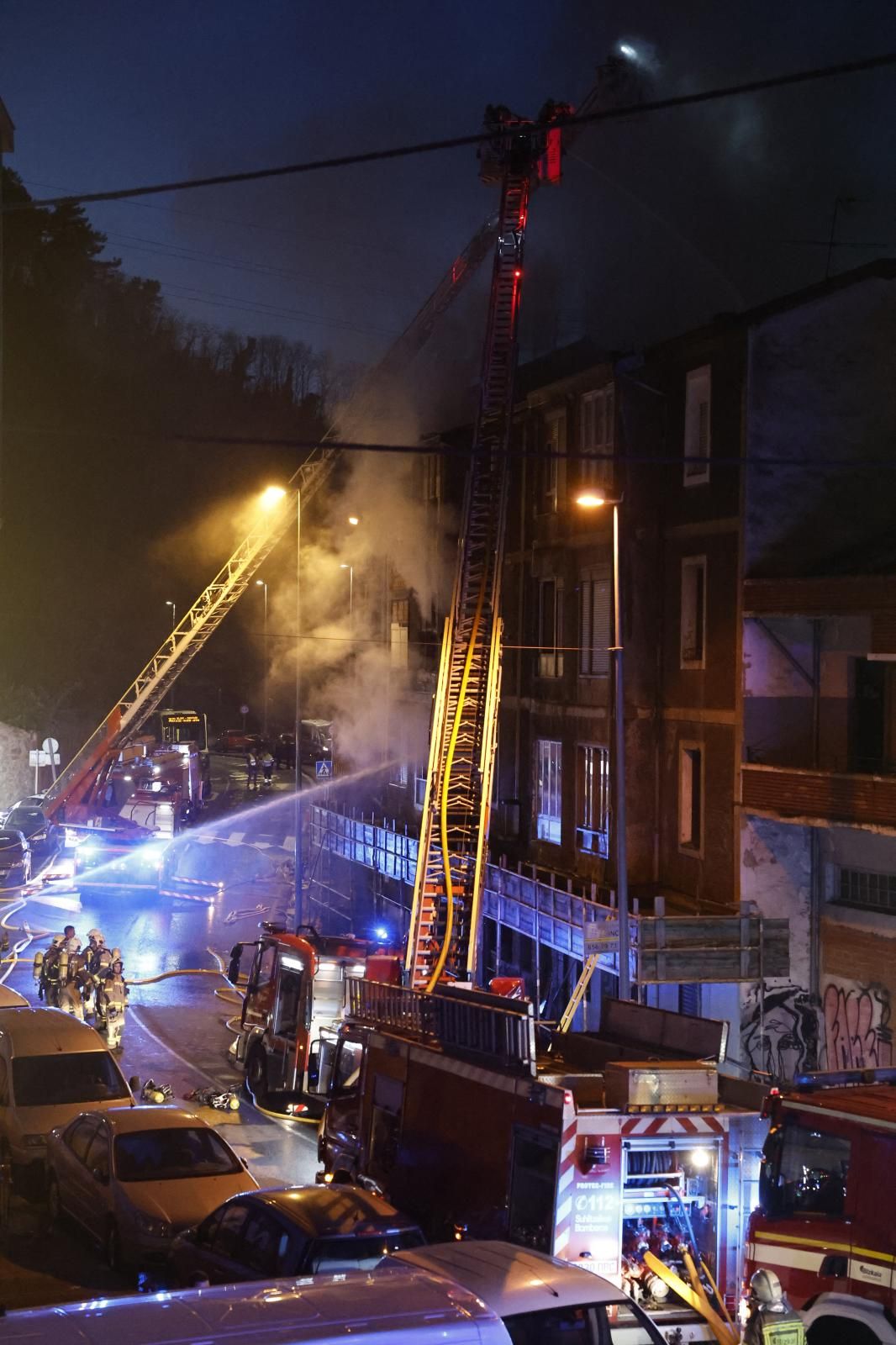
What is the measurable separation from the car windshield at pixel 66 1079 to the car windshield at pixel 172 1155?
2.43m

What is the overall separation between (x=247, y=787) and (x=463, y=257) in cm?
3085

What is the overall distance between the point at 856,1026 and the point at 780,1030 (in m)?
1.29

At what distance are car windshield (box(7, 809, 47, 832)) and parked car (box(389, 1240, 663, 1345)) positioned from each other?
32731 millimetres

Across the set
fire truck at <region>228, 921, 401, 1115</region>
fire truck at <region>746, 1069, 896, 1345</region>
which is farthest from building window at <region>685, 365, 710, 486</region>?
fire truck at <region>746, 1069, 896, 1345</region>

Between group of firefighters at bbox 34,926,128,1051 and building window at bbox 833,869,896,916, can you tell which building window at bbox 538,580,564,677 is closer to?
building window at bbox 833,869,896,916

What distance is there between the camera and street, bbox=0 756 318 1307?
1073 centimetres

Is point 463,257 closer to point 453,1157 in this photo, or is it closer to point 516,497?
point 516,497

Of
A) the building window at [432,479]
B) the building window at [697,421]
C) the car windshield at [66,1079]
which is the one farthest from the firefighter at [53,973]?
the building window at [432,479]

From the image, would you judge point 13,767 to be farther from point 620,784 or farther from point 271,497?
point 620,784

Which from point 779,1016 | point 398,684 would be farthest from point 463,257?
point 779,1016

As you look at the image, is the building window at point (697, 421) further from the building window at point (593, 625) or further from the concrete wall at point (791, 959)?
the concrete wall at point (791, 959)

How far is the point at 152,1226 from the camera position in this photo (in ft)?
32.8

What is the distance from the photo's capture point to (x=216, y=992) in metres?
23.8

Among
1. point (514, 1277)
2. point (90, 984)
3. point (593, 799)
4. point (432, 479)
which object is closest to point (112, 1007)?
point (90, 984)
